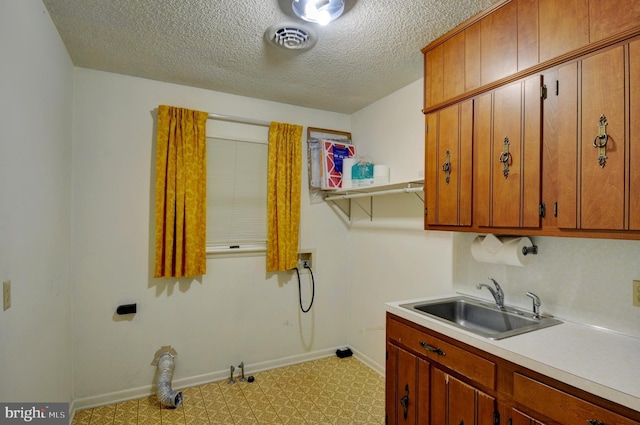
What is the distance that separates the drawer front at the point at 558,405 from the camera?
1093mm

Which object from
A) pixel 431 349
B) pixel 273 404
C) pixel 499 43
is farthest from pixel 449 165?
pixel 273 404

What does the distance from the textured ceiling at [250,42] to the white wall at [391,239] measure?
31 cm

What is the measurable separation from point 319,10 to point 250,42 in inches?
22.9

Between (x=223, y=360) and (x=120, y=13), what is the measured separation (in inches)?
105

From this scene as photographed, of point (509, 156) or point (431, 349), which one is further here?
point (431, 349)

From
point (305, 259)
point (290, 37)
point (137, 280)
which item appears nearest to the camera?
point (290, 37)

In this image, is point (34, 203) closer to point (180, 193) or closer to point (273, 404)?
point (180, 193)

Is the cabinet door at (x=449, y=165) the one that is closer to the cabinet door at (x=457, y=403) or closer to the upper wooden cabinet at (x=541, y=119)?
the upper wooden cabinet at (x=541, y=119)

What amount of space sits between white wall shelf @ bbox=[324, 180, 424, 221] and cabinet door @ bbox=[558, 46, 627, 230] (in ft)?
3.04

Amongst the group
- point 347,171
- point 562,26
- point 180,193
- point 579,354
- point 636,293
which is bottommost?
point 579,354

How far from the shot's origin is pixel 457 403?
5.23 feet

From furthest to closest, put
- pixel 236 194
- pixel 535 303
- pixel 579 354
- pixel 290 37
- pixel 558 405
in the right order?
pixel 236 194, pixel 290 37, pixel 535 303, pixel 579 354, pixel 558 405

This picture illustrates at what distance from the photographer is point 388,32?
199cm

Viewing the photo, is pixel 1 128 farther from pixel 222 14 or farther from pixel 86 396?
pixel 86 396
